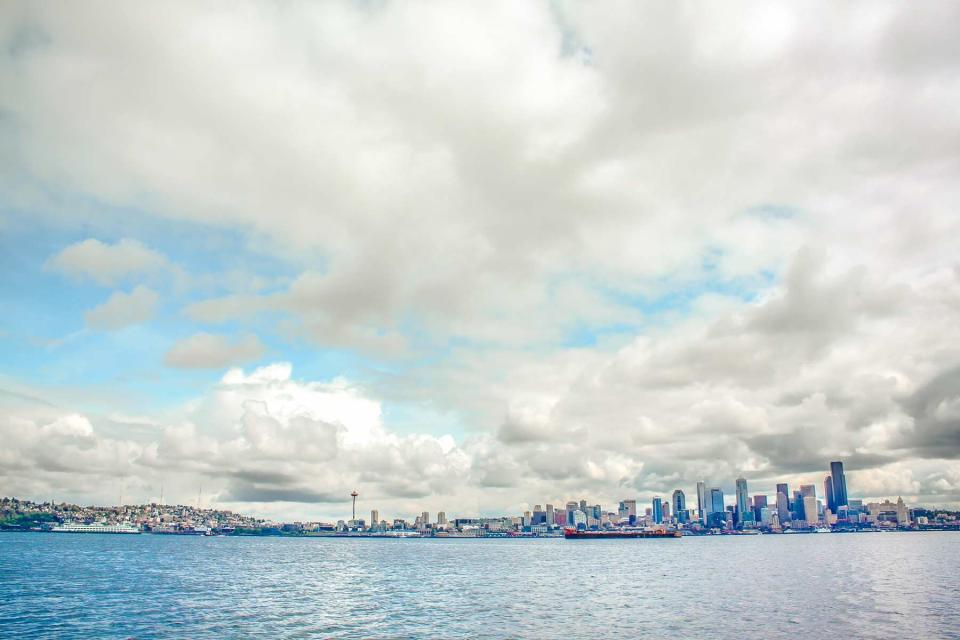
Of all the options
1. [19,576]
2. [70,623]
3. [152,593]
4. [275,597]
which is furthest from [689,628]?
[19,576]

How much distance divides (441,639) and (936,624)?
59.6 m

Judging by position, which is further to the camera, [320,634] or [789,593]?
[789,593]

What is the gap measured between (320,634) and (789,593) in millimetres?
82919

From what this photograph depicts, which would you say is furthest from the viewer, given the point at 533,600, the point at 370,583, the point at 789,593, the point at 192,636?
the point at 370,583

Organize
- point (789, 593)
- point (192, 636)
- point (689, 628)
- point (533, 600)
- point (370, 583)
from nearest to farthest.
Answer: point (192, 636)
point (689, 628)
point (533, 600)
point (789, 593)
point (370, 583)

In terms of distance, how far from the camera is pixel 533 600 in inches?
4065

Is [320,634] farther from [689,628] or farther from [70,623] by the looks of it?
[689,628]

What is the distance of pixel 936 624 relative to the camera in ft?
253

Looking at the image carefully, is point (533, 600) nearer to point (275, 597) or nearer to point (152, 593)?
point (275, 597)

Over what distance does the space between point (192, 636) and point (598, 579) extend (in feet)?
319

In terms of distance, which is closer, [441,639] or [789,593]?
[441,639]

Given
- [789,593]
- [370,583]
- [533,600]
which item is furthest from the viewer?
[370,583]

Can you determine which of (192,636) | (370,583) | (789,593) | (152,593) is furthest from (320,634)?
(789,593)

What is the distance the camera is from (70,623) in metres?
76.8
